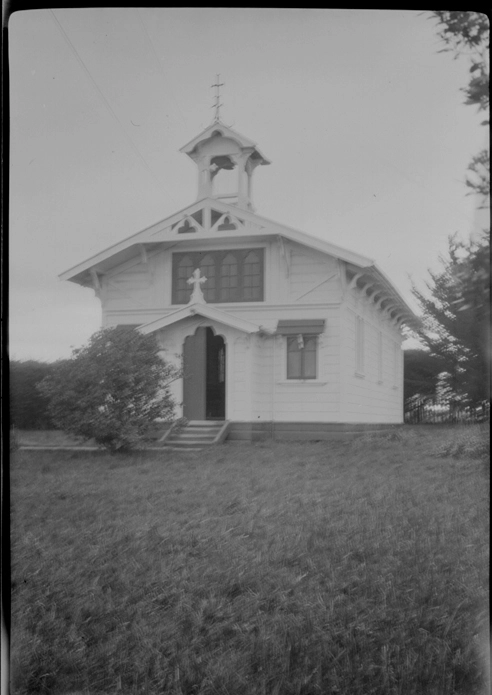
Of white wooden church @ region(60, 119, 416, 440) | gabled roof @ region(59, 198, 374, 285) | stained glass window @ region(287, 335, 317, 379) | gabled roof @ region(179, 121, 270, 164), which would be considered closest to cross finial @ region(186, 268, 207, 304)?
white wooden church @ region(60, 119, 416, 440)

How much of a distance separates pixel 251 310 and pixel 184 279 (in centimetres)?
23

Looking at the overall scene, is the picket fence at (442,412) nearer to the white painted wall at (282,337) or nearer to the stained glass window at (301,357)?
the white painted wall at (282,337)

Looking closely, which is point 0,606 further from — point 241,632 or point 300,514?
point 300,514

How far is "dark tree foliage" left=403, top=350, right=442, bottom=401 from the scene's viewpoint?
196 centimetres

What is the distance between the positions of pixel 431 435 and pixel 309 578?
0.58 metres

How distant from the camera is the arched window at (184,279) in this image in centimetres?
197

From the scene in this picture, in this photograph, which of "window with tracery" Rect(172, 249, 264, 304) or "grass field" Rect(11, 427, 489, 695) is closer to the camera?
"grass field" Rect(11, 427, 489, 695)

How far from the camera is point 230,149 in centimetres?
199

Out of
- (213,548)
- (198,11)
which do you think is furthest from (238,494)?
(198,11)

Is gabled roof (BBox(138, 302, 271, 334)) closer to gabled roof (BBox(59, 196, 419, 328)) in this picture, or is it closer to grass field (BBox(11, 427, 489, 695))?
gabled roof (BBox(59, 196, 419, 328))

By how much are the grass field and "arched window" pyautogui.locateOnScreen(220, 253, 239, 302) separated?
46 cm

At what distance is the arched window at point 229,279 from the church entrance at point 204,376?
4.6 inches

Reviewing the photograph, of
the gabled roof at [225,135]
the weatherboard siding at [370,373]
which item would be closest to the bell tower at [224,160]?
the gabled roof at [225,135]

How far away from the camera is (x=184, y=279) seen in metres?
1.97
